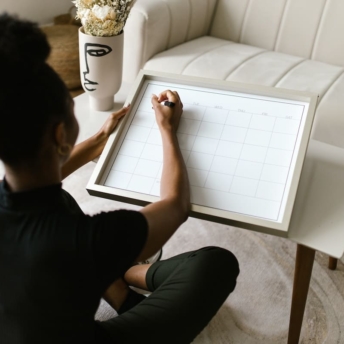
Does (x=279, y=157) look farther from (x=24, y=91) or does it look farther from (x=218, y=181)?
(x=24, y=91)

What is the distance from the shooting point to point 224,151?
3.88 feet

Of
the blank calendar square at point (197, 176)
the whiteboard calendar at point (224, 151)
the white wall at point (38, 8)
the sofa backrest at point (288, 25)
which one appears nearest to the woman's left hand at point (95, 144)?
the whiteboard calendar at point (224, 151)

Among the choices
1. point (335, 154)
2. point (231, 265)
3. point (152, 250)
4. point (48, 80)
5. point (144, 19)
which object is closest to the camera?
point (48, 80)

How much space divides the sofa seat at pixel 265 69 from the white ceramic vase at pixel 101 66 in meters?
0.44

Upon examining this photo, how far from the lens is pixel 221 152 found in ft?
3.88

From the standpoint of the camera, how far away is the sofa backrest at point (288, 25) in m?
2.02

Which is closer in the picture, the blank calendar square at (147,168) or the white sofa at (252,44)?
the blank calendar square at (147,168)

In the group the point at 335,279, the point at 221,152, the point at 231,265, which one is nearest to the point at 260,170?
the point at 221,152

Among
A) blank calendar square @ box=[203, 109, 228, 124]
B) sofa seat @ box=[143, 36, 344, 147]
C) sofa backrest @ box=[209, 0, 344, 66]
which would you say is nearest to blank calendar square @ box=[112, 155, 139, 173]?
blank calendar square @ box=[203, 109, 228, 124]

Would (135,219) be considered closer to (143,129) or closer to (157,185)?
(157,185)

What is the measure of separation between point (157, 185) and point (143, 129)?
0.60 ft

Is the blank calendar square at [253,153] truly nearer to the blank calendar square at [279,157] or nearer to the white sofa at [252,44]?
the blank calendar square at [279,157]

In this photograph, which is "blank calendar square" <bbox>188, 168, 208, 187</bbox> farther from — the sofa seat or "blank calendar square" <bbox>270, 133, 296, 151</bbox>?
the sofa seat

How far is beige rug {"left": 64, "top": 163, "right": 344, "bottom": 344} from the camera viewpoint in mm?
1431
